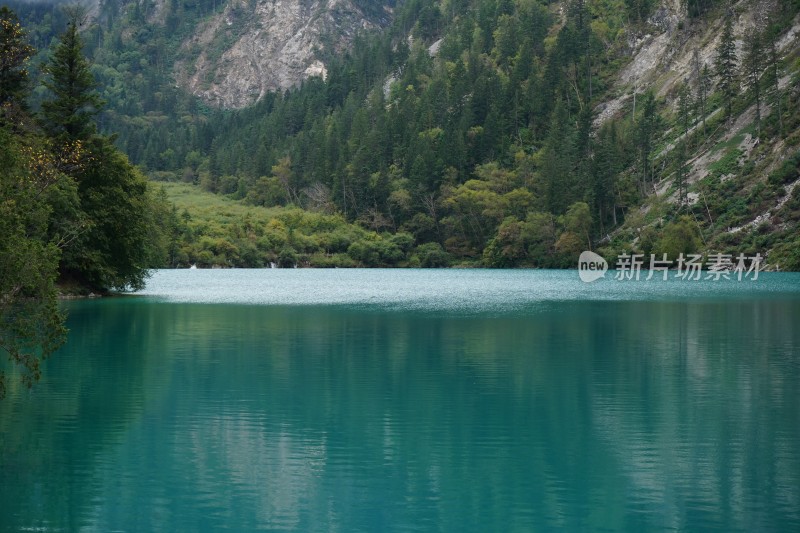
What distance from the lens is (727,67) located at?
532 feet

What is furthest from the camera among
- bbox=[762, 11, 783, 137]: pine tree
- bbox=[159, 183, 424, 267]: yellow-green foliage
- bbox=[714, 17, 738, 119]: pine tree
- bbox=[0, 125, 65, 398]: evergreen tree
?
bbox=[159, 183, 424, 267]: yellow-green foliage

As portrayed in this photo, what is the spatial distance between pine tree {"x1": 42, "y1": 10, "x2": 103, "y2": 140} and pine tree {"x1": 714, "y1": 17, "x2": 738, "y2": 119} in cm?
11390

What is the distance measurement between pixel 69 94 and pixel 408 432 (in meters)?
59.1

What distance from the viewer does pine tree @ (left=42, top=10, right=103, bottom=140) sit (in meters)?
74.4

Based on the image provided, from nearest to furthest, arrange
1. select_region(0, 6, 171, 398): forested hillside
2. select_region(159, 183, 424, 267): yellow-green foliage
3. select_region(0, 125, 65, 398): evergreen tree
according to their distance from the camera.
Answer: select_region(0, 125, 65, 398): evergreen tree → select_region(0, 6, 171, 398): forested hillside → select_region(159, 183, 424, 267): yellow-green foliage

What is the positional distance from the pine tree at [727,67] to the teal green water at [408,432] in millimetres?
119368

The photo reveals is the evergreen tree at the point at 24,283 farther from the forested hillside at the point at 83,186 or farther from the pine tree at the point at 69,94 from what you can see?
the pine tree at the point at 69,94

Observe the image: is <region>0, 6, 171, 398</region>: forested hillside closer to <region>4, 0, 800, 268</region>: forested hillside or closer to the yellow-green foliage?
<region>4, 0, 800, 268</region>: forested hillside

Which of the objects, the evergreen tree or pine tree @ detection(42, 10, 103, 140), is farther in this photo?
pine tree @ detection(42, 10, 103, 140)

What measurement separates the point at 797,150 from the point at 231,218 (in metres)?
106

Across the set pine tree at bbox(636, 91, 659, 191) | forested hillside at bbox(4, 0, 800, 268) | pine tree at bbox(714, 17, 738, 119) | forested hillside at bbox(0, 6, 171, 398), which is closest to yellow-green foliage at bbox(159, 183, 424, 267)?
forested hillside at bbox(4, 0, 800, 268)

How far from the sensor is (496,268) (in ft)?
573

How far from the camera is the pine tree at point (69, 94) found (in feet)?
244

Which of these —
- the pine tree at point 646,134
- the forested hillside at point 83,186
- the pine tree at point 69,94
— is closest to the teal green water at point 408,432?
the forested hillside at point 83,186
